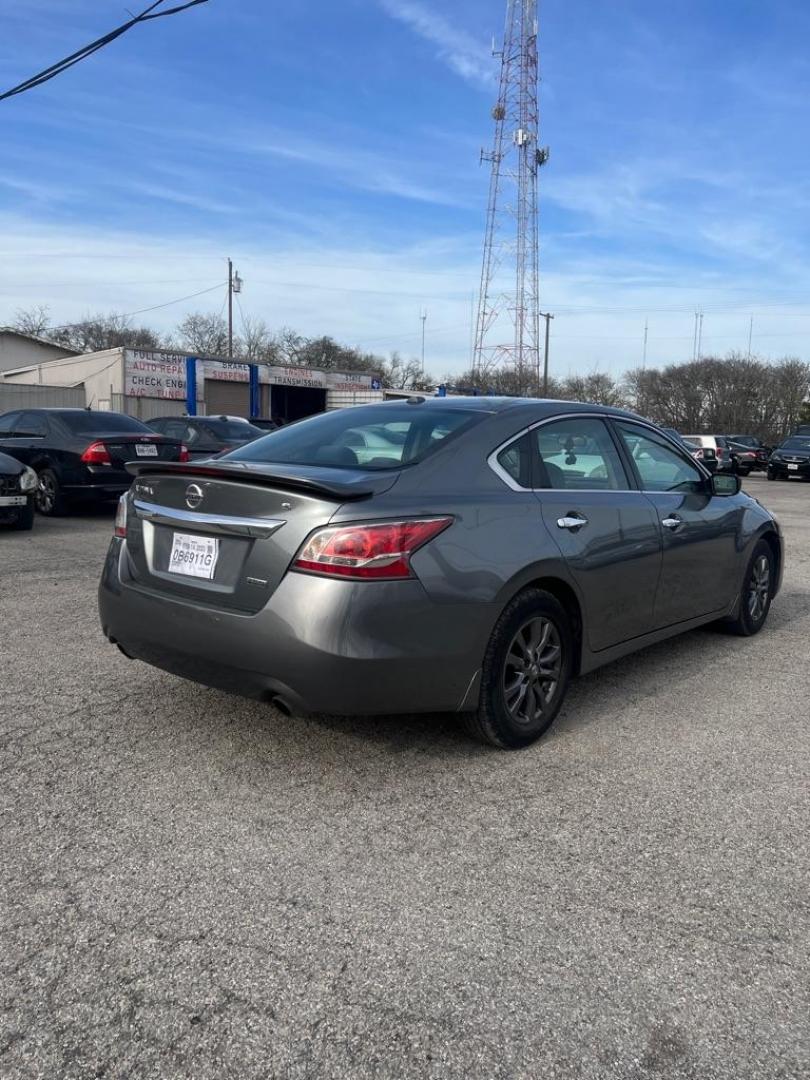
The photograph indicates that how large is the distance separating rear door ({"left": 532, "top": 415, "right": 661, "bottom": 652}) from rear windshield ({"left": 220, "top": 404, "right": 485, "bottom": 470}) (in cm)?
49

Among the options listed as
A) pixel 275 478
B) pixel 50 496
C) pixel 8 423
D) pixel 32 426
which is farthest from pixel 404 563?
pixel 8 423

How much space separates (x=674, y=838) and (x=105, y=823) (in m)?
1.98

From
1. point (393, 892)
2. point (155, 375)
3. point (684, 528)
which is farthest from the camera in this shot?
point (155, 375)

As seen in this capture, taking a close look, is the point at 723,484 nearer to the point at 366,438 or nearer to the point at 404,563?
the point at 366,438

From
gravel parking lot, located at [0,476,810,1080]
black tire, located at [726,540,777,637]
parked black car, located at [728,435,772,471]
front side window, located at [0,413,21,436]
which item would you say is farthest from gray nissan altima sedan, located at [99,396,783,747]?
parked black car, located at [728,435,772,471]

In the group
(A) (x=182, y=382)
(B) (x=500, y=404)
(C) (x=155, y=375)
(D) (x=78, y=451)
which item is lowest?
(D) (x=78, y=451)

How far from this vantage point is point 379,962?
2.30 m

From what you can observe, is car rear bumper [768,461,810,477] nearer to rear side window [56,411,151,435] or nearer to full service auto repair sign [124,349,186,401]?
full service auto repair sign [124,349,186,401]

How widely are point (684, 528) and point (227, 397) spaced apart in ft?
116

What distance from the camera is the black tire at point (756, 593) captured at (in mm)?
5840

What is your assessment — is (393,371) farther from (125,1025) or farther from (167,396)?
(125,1025)

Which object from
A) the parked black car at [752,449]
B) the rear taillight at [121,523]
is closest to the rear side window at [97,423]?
the rear taillight at [121,523]

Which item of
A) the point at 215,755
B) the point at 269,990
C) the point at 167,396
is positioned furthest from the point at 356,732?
the point at 167,396

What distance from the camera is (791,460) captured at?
2872cm
